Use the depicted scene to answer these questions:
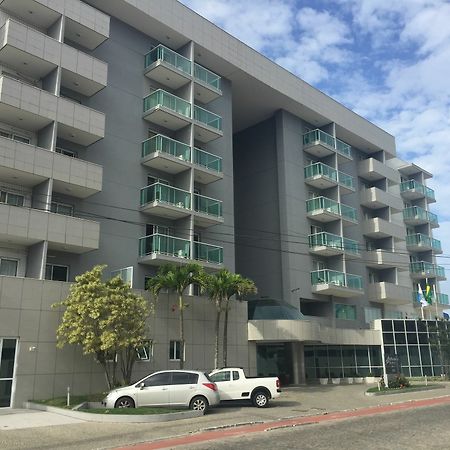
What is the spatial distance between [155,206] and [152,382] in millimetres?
12347

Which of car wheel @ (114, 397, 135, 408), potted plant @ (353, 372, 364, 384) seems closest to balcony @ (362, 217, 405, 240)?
potted plant @ (353, 372, 364, 384)

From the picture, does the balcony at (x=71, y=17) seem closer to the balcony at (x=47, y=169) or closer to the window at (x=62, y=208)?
the balcony at (x=47, y=169)

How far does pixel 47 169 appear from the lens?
25672mm

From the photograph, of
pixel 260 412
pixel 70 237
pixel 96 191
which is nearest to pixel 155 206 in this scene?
pixel 96 191

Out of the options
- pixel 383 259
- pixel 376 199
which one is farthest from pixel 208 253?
pixel 376 199

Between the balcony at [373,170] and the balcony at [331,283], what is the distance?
1336cm

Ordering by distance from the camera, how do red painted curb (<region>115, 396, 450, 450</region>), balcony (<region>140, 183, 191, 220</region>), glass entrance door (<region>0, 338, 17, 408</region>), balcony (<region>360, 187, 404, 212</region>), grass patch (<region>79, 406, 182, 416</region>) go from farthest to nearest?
1. balcony (<region>360, 187, 404, 212</region>)
2. balcony (<region>140, 183, 191, 220</region>)
3. glass entrance door (<region>0, 338, 17, 408</region>)
4. grass patch (<region>79, 406, 182, 416</region>)
5. red painted curb (<region>115, 396, 450, 450</region>)

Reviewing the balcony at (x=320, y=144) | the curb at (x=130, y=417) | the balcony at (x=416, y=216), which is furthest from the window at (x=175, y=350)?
the balcony at (x=416, y=216)

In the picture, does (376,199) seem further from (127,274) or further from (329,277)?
(127,274)

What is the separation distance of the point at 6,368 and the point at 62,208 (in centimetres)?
917

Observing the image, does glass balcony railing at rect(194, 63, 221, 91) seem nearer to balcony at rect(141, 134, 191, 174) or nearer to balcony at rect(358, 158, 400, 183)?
balcony at rect(141, 134, 191, 174)

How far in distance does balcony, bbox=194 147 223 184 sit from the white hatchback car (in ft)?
52.2

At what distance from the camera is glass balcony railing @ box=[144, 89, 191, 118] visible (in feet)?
107

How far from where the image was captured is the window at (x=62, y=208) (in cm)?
2745
